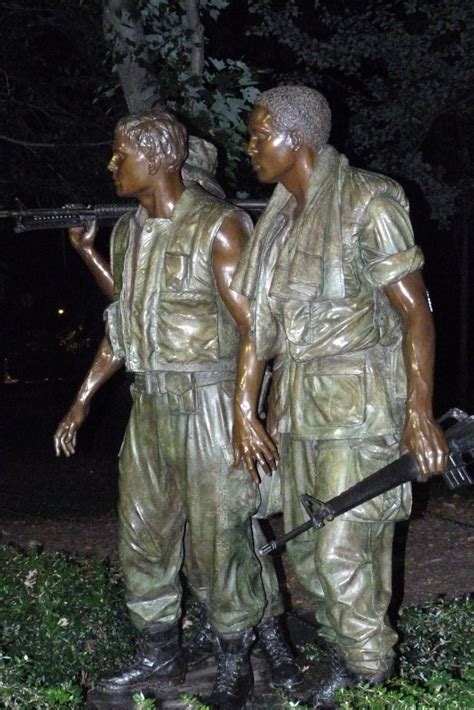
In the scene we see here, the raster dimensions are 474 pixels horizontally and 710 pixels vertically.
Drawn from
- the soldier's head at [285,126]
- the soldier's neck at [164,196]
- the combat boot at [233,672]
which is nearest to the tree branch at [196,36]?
the soldier's neck at [164,196]

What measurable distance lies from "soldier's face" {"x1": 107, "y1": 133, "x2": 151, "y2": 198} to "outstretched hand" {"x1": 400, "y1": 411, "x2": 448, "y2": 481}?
1.34m

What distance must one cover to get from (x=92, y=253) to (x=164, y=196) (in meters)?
0.55

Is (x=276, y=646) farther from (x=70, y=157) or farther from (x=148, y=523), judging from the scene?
(x=70, y=157)

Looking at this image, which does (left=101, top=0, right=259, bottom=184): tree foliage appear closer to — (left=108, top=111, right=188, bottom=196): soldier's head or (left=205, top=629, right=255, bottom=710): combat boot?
(left=108, top=111, right=188, bottom=196): soldier's head

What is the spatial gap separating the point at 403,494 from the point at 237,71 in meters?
3.71

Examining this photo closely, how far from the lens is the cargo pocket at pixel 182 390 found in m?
4.00

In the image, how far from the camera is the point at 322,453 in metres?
3.73

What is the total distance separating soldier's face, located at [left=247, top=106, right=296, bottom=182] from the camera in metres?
3.63

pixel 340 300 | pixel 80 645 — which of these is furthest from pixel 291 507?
pixel 80 645

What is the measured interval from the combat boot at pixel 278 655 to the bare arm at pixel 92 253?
1528 millimetres

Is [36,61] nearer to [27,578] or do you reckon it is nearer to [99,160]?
[99,160]

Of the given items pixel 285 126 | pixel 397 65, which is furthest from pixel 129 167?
pixel 397 65

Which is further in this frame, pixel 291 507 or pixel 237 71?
pixel 237 71

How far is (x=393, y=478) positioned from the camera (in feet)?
11.5
